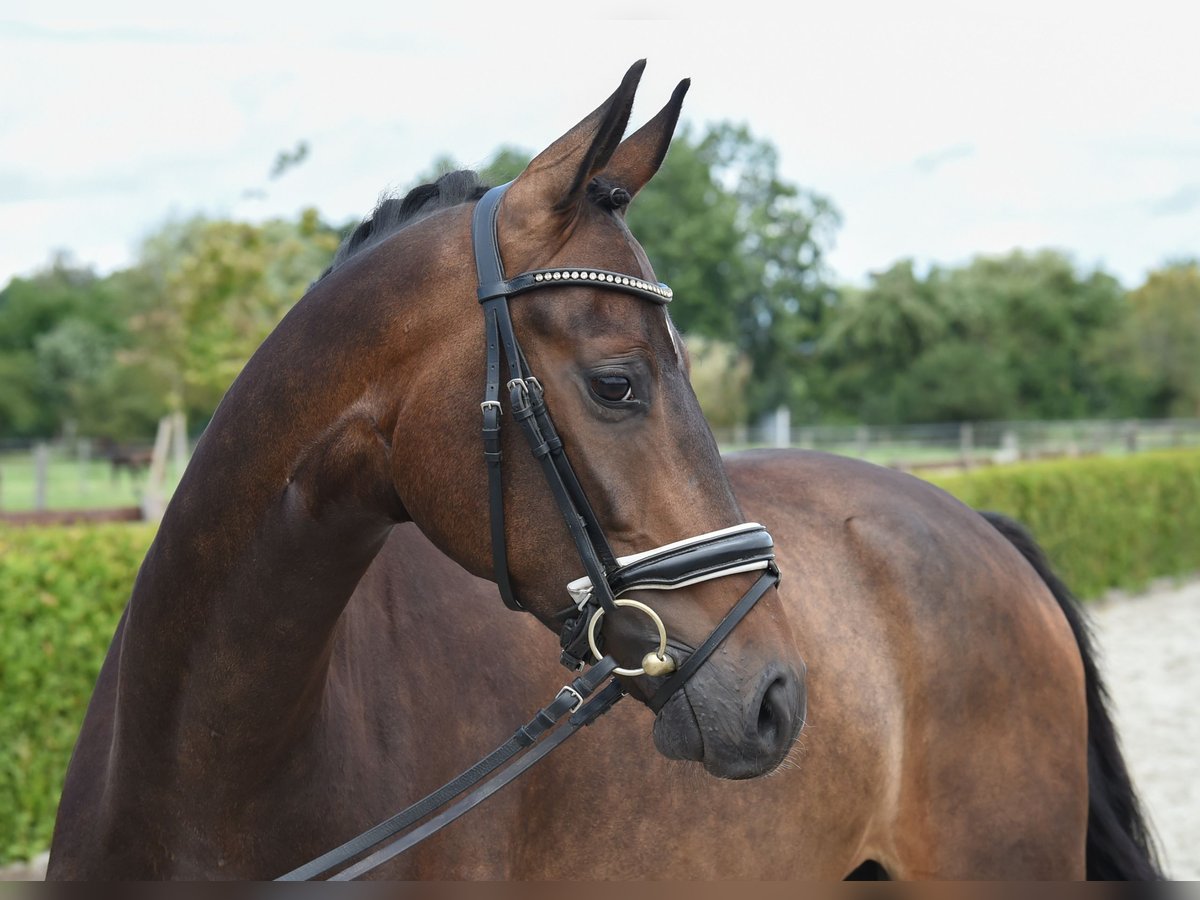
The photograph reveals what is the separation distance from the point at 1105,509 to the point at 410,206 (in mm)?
14380

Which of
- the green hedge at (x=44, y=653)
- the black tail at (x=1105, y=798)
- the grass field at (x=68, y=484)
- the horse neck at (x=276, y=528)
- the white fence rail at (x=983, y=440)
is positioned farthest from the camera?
the white fence rail at (x=983, y=440)

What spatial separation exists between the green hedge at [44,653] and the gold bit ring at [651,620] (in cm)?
453

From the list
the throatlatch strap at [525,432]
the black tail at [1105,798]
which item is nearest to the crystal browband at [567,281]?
the throatlatch strap at [525,432]

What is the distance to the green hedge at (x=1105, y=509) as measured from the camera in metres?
12.9

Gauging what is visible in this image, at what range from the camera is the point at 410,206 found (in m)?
2.29

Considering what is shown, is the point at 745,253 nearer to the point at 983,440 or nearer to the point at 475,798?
the point at 983,440

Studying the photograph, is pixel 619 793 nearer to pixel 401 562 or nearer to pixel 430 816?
pixel 430 816

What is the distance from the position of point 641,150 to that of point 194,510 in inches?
46.2

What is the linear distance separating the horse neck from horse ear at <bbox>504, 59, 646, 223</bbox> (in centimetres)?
30

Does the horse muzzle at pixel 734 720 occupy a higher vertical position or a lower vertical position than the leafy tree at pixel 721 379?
lower

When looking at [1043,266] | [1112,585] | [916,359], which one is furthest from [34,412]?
[1043,266]

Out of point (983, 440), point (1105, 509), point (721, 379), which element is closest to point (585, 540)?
point (1105, 509)

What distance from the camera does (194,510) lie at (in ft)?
6.92

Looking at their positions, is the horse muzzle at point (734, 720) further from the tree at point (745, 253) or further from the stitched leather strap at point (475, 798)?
the tree at point (745, 253)
